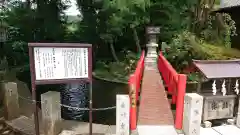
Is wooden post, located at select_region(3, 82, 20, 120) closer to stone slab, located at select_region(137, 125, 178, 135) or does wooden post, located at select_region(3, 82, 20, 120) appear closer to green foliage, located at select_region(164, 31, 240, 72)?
stone slab, located at select_region(137, 125, 178, 135)

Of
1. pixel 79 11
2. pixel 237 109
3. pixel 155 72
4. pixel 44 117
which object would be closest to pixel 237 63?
pixel 237 109

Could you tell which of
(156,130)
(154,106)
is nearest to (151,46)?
(154,106)

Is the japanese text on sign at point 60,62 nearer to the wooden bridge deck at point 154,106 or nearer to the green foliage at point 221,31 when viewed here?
the wooden bridge deck at point 154,106

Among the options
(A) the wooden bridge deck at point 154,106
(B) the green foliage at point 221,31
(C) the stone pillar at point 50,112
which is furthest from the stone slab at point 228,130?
(B) the green foliage at point 221,31

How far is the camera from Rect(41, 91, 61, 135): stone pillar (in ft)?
18.3

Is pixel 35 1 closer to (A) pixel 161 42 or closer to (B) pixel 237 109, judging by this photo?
Answer: (A) pixel 161 42

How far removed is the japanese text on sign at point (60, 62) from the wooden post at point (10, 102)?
2519 mm

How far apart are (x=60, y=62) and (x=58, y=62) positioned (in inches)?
1.8

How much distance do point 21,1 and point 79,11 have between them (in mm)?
5217

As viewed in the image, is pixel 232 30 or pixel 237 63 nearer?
pixel 237 63

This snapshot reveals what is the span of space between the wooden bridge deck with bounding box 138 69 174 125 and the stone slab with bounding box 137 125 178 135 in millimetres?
185

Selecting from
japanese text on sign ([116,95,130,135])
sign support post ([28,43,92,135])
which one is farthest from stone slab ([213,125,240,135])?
sign support post ([28,43,92,135])

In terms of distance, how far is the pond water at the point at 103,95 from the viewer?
962cm

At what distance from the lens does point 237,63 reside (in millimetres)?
6672
